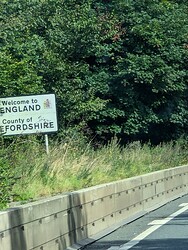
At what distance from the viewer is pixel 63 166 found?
17.8m

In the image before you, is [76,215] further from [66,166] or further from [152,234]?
[66,166]

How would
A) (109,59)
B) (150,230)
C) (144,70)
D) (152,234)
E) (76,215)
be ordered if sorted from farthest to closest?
(109,59)
(144,70)
(150,230)
(152,234)
(76,215)

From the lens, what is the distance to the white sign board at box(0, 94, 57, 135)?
19.5m

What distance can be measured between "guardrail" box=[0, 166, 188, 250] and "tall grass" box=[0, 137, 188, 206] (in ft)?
2.30

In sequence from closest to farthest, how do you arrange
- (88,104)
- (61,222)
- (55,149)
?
(61,222) → (55,149) → (88,104)

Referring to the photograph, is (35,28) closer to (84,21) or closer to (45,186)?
(84,21)

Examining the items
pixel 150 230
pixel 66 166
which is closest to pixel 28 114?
pixel 66 166

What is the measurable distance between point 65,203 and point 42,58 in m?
18.4

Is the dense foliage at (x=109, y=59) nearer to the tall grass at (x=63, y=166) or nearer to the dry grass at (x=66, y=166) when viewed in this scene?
the dry grass at (x=66, y=166)

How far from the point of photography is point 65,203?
505 inches

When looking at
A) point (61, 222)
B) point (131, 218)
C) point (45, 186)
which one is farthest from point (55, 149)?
point (61, 222)

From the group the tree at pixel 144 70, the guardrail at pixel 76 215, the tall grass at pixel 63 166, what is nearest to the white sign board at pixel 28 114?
the tall grass at pixel 63 166

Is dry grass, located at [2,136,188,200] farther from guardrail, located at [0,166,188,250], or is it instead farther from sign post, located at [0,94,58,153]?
guardrail, located at [0,166,188,250]

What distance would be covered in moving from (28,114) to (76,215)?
6547 millimetres
